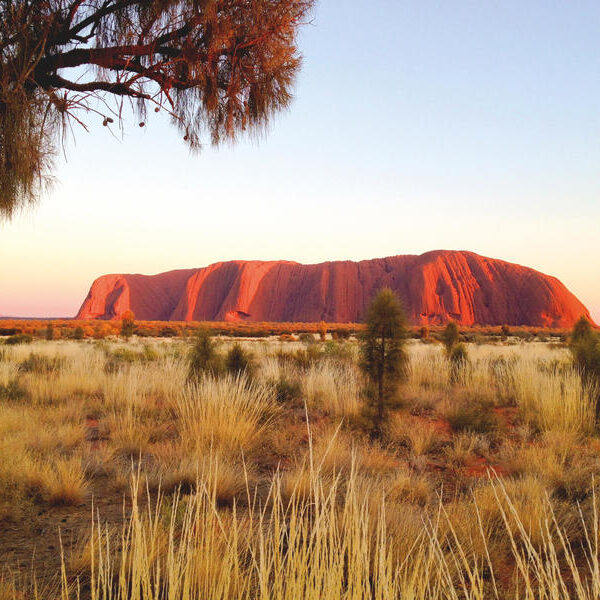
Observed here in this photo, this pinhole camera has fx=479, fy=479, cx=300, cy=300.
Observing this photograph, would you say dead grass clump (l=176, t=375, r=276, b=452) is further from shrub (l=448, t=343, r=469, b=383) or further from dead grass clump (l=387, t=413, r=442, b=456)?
shrub (l=448, t=343, r=469, b=383)

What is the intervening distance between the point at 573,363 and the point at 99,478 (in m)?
7.50

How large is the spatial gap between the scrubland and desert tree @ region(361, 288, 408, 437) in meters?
0.27

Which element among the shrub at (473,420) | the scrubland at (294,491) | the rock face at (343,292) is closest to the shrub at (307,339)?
the scrubland at (294,491)

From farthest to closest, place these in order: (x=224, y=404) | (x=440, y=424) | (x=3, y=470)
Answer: (x=440, y=424)
(x=224, y=404)
(x=3, y=470)

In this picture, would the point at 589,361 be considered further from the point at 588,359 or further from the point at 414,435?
the point at 414,435

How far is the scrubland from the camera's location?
57.9 inches

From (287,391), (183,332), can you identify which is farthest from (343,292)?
(287,391)

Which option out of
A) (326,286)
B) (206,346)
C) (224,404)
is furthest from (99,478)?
(326,286)

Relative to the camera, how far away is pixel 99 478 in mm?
3908

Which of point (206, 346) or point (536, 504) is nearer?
point (536, 504)

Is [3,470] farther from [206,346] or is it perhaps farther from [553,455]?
[206,346]

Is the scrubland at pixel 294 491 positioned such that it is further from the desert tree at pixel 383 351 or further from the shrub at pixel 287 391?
the desert tree at pixel 383 351

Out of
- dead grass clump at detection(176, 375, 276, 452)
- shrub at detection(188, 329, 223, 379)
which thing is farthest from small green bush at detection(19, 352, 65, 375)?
dead grass clump at detection(176, 375, 276, 452)

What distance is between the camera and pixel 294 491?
3.35ft
